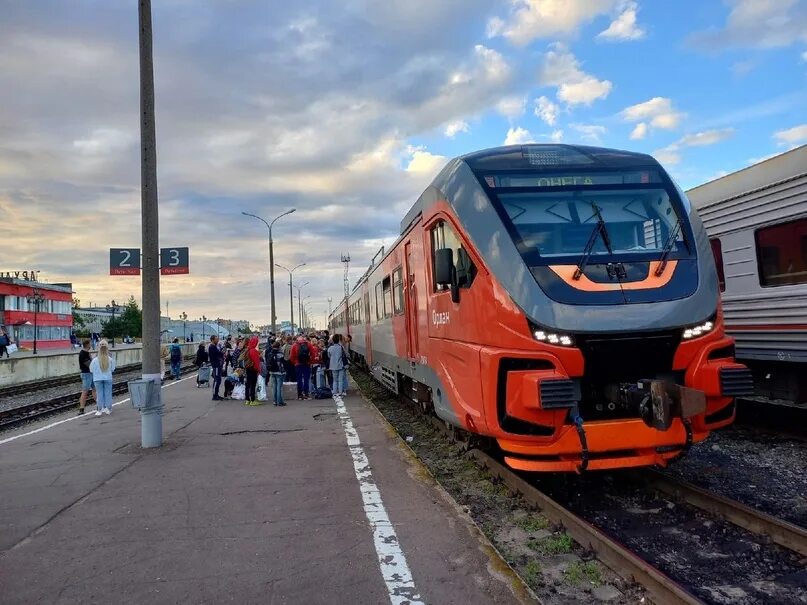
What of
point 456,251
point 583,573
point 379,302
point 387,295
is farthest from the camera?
point 379,302

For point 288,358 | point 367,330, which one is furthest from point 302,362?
point 367,330

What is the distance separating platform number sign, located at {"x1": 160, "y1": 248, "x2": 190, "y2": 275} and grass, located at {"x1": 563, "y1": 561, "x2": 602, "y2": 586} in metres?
9.60

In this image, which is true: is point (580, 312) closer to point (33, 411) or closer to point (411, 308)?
point (411, 308)

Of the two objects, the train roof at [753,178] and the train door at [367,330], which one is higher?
the train roof at [753,178]

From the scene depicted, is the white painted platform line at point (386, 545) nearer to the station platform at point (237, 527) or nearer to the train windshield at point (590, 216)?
the station platform at point (237, 527)

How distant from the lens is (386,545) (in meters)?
4.68

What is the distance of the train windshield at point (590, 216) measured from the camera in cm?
546

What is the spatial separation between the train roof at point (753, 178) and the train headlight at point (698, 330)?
369 centimetres

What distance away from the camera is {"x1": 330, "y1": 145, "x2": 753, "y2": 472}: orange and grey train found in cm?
496

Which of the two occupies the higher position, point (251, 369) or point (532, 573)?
point (251, 369)

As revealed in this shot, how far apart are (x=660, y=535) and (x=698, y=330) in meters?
1.67

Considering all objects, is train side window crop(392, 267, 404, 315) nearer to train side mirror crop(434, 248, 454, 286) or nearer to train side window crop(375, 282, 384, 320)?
train side window crop(375, 282, 384, 320)

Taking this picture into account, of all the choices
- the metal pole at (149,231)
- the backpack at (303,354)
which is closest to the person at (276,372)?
the backpack at (303,354)

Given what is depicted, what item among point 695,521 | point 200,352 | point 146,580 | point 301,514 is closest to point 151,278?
point 301,514
